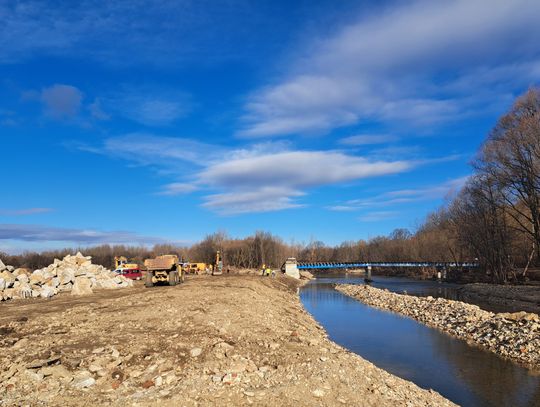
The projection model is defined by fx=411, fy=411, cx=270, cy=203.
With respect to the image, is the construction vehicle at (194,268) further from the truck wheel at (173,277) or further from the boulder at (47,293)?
the boulder at (47,293)

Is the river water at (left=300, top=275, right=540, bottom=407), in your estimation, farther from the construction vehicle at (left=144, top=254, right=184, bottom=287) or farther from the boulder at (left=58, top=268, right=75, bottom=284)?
the boulder at (left=58, top=268, right=75, bottom=284)

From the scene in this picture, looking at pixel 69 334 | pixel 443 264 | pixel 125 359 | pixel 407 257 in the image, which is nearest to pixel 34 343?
pixel 69 334

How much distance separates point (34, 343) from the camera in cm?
1301

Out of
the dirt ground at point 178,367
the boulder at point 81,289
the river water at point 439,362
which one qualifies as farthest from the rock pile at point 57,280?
the river water at point 439,362

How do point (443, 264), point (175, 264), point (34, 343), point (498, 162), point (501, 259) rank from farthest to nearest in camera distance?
point (443, 264) → point (501, 259) → point (498, 162) → point (175, 264) → point (34, 343)

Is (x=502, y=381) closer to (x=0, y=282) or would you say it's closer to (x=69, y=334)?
(x=69, y=334)

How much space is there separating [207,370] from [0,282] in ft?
92.7

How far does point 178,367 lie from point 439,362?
1203cm

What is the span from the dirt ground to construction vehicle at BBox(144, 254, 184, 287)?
1651 centimetres

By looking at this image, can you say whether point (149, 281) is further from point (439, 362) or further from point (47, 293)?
point (439, 362)

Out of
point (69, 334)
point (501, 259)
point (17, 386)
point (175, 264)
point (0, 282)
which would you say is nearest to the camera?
point (17, 386)

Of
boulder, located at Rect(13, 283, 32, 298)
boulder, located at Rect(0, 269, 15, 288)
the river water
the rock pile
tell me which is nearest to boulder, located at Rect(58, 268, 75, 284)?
the rock pile

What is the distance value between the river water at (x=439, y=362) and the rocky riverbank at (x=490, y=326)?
804mm

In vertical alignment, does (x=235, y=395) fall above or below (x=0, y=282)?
below
